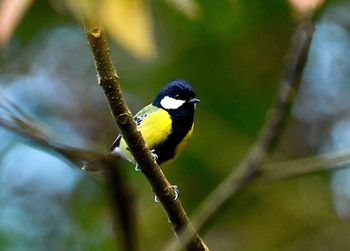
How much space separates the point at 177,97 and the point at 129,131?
53 cm

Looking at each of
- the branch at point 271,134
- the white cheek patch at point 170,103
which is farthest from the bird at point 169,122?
the branch at point 271,134

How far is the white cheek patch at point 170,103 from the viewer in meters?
1.62

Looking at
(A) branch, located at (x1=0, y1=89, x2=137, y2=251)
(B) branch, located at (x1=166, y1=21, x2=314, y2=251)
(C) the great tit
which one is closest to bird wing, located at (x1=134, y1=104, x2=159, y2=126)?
(C) the great tit

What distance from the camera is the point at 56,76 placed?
134 inches

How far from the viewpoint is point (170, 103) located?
1643mm

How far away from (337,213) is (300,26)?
5.75 ft

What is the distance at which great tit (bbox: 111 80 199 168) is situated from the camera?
5.17 feet

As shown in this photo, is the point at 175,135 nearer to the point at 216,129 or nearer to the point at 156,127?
the point at 156,127

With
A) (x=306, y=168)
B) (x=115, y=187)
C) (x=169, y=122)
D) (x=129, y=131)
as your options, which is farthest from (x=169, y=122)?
(x=115, y=187)

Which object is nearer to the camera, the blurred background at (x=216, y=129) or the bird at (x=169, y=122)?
the bird at (x=169, y=122)

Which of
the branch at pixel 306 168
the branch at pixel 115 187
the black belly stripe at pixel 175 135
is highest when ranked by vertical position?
the black belly stripe at pixel 175 135

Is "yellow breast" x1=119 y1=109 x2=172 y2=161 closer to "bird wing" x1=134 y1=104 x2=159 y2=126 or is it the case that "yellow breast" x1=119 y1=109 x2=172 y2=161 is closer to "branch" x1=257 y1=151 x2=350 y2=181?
"bird wing" x1=134 y1=104 x2=159 y2=126

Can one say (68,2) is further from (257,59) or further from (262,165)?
(257,59)

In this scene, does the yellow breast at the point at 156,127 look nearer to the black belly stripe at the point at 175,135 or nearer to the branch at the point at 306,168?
the black belly stripe at the point at 175,135
